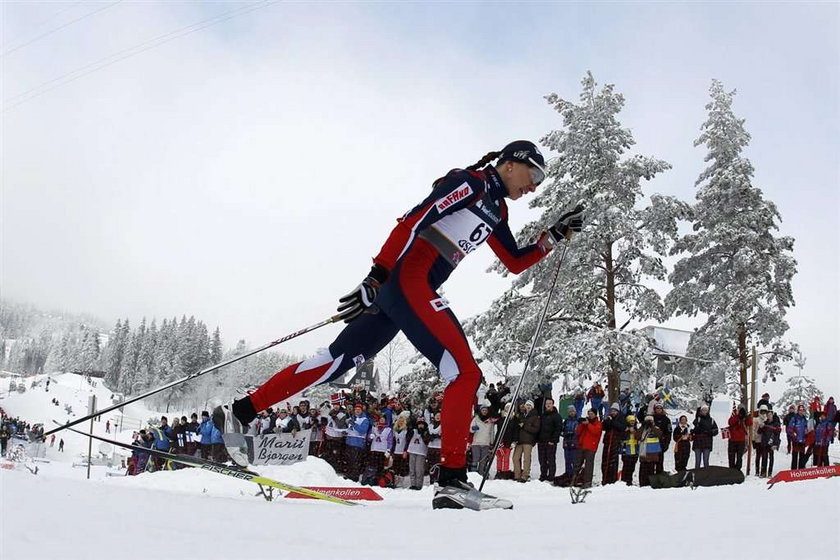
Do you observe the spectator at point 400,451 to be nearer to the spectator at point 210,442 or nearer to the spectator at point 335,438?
the spectator at point 335,438

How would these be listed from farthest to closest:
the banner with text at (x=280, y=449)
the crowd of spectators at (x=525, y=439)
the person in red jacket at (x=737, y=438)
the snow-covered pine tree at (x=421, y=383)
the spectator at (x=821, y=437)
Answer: the snow-covered pine tree at (x=421, y=383), the spectator at (x=821, y=437), the person in red jacket at (x=737, y=438), the crowd of spectators at (x=525, y=439), the banner with text at (x=280, y=449)

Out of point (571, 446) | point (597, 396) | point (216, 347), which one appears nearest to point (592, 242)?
point (597, 396)

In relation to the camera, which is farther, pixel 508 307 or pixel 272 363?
pixel 272 363

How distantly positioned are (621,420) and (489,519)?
10327mm

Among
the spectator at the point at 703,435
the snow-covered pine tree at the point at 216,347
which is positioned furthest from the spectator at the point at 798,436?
the snow-covered pine tree at the point at 216,347

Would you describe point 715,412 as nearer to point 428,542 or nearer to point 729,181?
point 729,181

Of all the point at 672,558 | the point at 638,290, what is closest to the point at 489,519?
the point at 672,558

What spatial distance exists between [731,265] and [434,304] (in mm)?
22653

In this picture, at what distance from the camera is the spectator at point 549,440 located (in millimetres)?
11992

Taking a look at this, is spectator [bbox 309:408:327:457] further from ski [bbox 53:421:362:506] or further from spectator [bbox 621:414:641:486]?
ski [bbox 53:421:362:506]

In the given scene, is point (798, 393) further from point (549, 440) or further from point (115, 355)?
point (115, 355)

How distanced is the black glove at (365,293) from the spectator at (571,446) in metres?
9.55

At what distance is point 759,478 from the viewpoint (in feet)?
42.1

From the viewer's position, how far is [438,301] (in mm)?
3447
